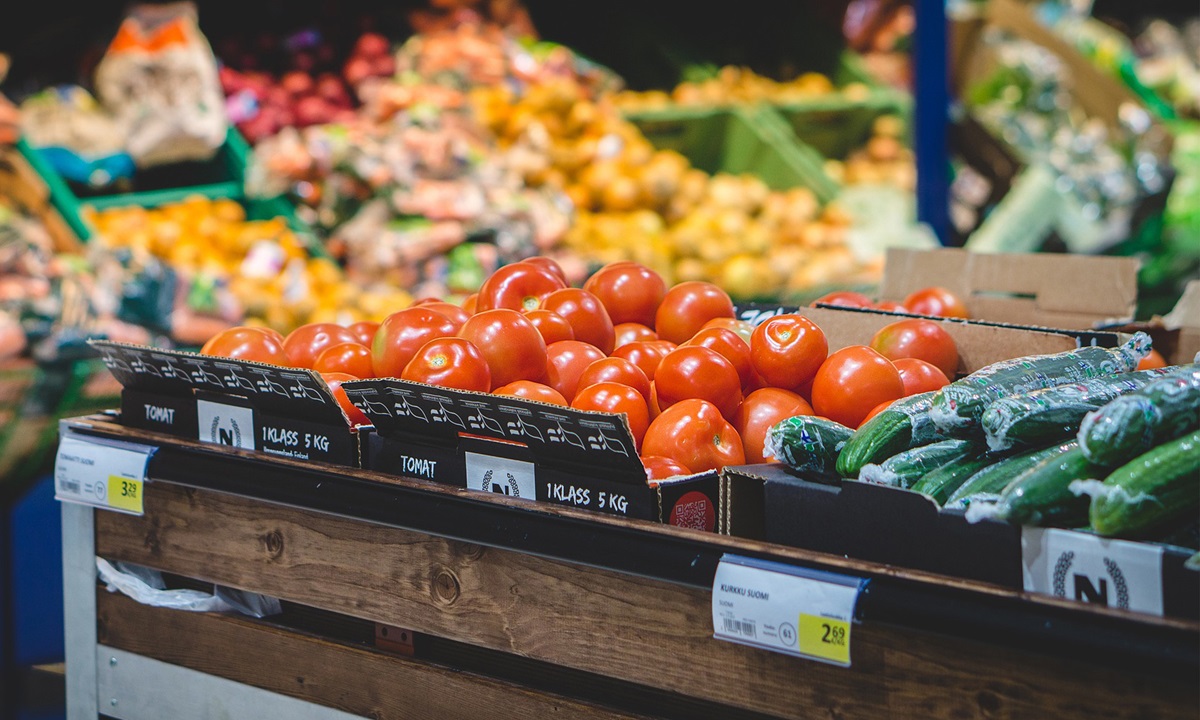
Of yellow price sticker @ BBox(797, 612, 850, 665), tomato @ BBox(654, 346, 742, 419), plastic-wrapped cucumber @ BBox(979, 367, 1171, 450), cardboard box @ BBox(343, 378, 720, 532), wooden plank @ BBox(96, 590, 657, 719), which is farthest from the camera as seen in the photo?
tomato @ BBox(654, 346, 742, 419)

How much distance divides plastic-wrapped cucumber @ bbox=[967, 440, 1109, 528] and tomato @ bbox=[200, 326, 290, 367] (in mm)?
1333

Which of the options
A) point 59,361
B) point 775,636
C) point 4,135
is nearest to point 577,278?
point 59,361

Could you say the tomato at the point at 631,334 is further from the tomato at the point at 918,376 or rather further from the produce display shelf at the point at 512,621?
the produce display shelf at the point at 512,621

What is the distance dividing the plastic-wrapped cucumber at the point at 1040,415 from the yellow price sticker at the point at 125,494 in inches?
54.6

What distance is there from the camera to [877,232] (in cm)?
559

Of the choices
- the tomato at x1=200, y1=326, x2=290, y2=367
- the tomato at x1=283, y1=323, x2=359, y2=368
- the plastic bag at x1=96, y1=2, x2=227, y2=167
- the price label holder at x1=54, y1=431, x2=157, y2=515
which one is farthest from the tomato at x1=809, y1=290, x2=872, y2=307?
the plastic bag at x1=96, y1=2, x2=227, y2=167

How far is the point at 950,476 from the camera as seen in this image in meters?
1.44

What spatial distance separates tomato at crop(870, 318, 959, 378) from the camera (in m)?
2.08

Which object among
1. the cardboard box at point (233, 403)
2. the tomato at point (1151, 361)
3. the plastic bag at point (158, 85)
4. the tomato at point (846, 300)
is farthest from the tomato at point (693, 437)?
the plastic bag at point (158, 85)

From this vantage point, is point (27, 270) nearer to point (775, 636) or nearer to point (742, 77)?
point (775, 636)

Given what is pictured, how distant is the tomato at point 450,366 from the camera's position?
6.00 feet

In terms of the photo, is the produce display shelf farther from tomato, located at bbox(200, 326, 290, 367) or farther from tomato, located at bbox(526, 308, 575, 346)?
tomato, located at bbox(526, 308, 575, 346)

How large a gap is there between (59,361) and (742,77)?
4.53 meters

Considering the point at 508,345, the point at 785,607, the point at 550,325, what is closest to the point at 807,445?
the point at 785,607
